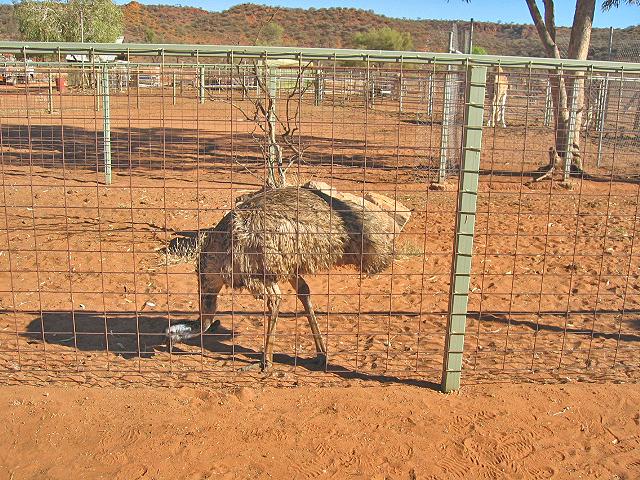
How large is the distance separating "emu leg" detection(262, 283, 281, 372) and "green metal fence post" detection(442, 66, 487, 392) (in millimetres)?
1272

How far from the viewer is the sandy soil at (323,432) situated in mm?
3928

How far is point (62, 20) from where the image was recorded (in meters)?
32.4

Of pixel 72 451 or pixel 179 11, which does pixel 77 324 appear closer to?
pixel 72 451

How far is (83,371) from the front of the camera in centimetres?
505

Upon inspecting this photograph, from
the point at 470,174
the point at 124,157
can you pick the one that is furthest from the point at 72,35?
the point at 470,174

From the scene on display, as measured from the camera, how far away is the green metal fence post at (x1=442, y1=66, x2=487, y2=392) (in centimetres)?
442

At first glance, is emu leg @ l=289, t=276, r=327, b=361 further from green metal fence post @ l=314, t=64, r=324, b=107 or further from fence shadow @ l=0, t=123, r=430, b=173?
fence shadow @ l=0, t=123, r=430, b=173

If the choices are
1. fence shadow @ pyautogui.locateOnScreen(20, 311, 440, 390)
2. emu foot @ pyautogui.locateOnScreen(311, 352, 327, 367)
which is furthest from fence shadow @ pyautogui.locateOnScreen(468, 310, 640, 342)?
emu foot @ pyautogui.locateOnScreen(311, 352, 327, 367)

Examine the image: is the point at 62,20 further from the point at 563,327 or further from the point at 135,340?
the point at 563,327

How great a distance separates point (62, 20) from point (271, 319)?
3189 centimetres

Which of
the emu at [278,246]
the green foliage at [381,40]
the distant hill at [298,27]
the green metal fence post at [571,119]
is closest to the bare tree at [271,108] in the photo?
the emu at [278,246]

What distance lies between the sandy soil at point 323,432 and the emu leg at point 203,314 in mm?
471

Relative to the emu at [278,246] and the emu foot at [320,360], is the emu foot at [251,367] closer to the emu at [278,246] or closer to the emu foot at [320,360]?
the emu at [278,246]

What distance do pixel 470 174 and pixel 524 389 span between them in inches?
65.3
